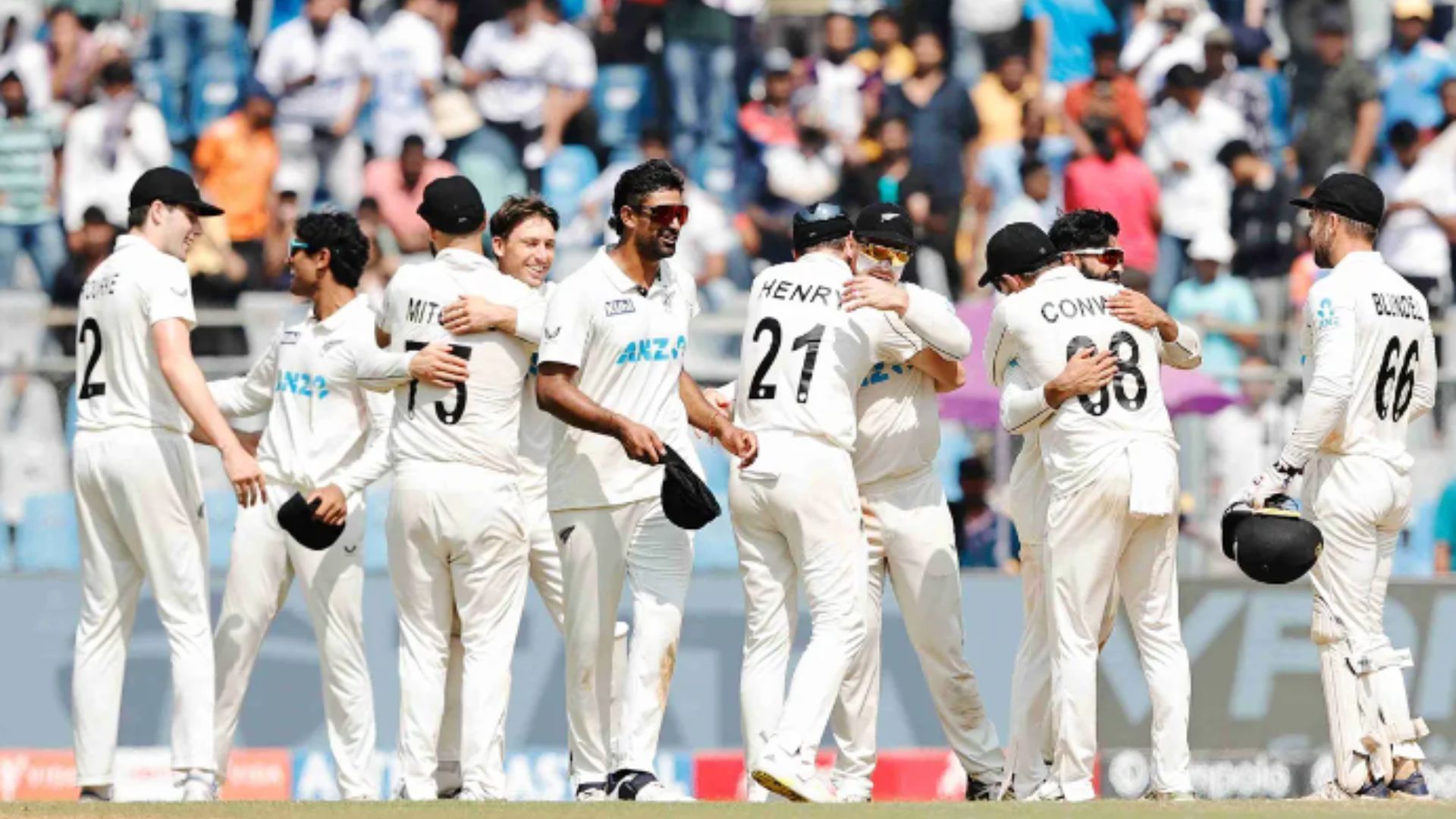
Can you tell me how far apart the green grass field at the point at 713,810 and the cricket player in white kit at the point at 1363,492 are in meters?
0.84

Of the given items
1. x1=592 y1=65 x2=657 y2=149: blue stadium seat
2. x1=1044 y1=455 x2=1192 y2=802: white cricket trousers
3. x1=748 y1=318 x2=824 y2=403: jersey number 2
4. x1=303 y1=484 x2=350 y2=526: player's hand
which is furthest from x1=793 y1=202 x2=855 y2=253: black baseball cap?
x1=592 y1=65 x2=657 y2=149: blue stadium seat

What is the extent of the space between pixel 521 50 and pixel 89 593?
9.12m

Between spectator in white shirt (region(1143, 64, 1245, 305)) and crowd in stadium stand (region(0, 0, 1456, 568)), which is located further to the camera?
spectator in white shirt (region(1143, 64, 1245, 305))

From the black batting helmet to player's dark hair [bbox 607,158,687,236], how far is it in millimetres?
2792

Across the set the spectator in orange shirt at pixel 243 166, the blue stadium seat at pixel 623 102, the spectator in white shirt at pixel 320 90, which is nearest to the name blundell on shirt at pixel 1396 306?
the blue stadium seat at pixel 623 102

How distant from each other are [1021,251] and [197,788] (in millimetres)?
4309

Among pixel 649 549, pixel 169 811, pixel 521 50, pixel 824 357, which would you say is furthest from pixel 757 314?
pixel 521 50

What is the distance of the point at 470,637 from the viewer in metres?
10.5

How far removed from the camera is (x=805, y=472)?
33.6 feet

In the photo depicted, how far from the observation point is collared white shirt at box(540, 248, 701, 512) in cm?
1020

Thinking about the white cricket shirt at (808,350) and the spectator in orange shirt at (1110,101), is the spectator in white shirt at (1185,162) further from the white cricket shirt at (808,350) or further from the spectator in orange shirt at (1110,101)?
the white cricket shirt at (808,350)

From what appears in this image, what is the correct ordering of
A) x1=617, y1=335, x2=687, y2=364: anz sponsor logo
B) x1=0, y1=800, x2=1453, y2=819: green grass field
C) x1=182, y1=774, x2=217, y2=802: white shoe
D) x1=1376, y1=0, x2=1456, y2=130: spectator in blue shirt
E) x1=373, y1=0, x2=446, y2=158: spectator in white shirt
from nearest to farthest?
x1=0, y1=800, x2=1453, y2=819: green grass field, x1=617, y1=335, x2=687, y2=364: anz sponsor logo, x1=182, y1=774, x2=217, y2=802: white shoe, x1=373, y1=0, x2=446, y2=158: spectator in white shirt, x1=1376, y1=0, x2=1456, y2=130: spectator in blue shirt

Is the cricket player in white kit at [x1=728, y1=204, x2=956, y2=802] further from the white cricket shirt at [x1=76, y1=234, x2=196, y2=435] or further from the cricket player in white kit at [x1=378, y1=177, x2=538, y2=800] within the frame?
the white cricket shirt at [x1=76, y1=234, x2=196, y2=435]

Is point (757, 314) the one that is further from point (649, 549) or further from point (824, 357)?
point (649, 549)
